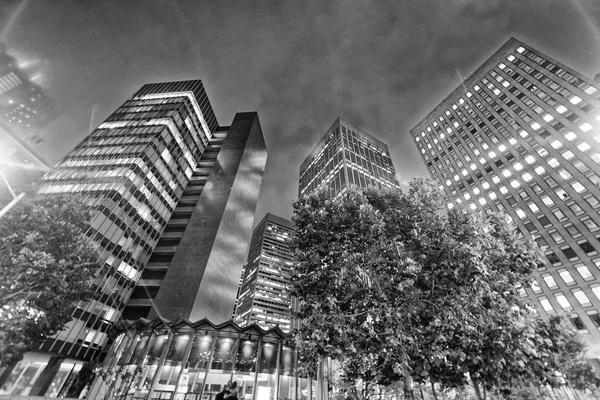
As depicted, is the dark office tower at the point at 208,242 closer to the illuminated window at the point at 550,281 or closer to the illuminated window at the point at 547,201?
the illuminated window at the point at 550,281

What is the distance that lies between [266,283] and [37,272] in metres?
140

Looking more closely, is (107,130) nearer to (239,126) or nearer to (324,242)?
(239,126)

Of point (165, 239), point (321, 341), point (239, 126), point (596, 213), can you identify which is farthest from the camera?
point (239, 126)

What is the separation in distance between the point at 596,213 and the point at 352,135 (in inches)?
3048

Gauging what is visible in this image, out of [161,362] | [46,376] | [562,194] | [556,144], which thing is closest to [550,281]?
[562,194]

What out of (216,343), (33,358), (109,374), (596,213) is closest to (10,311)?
(109,374)

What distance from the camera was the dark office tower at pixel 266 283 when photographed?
141750 mm

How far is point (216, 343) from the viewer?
19375 millimetres

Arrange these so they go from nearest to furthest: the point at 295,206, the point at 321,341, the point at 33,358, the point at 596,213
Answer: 1. the point at 321,341
2. the point at 295,206
3. the point at 33,358
4. the point at 596,213

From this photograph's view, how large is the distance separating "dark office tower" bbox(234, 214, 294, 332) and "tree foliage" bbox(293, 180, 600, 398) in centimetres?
11336

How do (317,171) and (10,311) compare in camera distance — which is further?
(317,171)

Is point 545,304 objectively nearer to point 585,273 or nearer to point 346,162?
point 585,273

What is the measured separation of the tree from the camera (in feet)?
51.4

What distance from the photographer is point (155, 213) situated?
51469 mm
